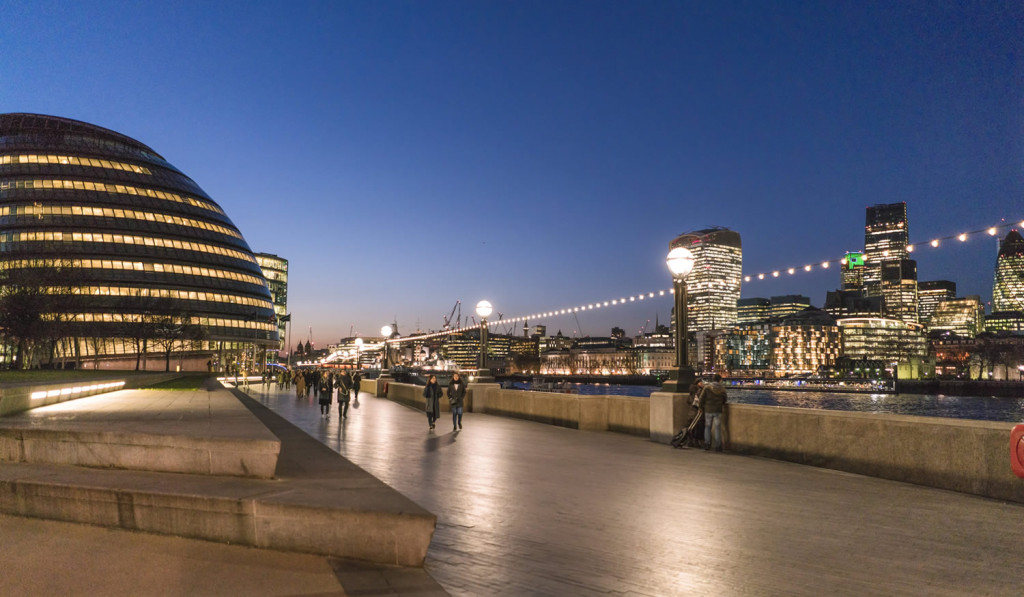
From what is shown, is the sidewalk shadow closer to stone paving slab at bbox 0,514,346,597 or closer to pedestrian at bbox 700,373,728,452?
pedestrian at bbox 700,373,728,452

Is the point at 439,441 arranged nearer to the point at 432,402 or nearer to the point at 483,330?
the point at 432,402

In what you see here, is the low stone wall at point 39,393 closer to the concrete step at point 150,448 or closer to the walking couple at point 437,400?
the concrete step at point 150,448

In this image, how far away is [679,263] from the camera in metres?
17.2

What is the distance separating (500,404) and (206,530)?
66.3ft

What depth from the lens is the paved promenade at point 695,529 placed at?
589 cm

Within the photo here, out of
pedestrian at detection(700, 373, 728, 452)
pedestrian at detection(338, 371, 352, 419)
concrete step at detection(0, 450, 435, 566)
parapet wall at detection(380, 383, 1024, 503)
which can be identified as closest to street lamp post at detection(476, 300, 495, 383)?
pedestrian at detection(338, 371, 352, 419)

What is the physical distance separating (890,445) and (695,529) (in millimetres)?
5479

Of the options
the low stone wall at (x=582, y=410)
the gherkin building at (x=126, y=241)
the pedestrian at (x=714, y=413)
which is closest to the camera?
the pedestrian at (x=714, y=413)

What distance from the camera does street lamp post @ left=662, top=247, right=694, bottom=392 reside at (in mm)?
16266

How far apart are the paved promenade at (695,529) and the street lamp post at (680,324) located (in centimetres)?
292

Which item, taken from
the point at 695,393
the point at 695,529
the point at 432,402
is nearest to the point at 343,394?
the point at 432,402

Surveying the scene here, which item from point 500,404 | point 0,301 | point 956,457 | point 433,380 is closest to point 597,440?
point 433,380

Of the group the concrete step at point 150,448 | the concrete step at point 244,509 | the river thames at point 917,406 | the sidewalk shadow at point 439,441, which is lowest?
the river thames at point 917,406

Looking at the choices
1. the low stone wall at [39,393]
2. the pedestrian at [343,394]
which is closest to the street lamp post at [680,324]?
the pedestrian at [343,394]
